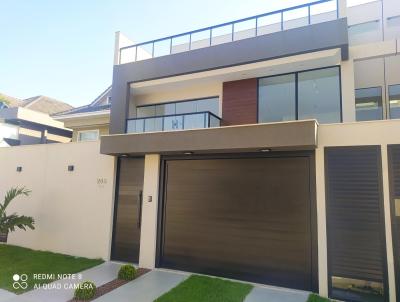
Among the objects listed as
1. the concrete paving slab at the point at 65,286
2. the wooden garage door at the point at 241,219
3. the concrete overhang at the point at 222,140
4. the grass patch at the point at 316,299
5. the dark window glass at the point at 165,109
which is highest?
the dark window glass at the point at 165,109

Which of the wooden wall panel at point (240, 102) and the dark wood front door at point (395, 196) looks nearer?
the dark wood front door at point (395, 196)

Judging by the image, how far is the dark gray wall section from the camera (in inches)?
276

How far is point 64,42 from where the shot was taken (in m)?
10.3

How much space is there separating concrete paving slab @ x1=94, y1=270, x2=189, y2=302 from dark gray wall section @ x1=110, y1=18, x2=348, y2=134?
465cm

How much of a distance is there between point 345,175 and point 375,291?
2299 millimetres

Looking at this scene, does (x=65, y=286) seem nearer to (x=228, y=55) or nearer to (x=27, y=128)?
(x=228, y=55)

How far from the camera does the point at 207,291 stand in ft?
19.0

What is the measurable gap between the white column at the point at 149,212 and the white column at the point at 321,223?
4190mm

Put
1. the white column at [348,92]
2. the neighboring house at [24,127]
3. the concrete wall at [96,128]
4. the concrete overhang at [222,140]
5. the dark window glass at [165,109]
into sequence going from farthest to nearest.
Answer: the neighboring house at [24,127] < the concrete wall at [96,128] < the dark window glass at [165,109] < the white column at [348,92] < the concrete overhang at [222,140]

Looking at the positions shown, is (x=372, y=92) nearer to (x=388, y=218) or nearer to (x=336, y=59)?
(x=336, y=59)

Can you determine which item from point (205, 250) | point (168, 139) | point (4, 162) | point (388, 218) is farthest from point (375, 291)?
point (4, 162)

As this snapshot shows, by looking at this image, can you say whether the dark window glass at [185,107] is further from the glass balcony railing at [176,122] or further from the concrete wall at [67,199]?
the concrete wall at [67,199]

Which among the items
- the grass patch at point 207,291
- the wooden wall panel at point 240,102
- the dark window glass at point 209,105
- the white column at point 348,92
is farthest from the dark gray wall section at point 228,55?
the grass patch at point 207,291

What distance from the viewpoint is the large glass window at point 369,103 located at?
938 centimetres
